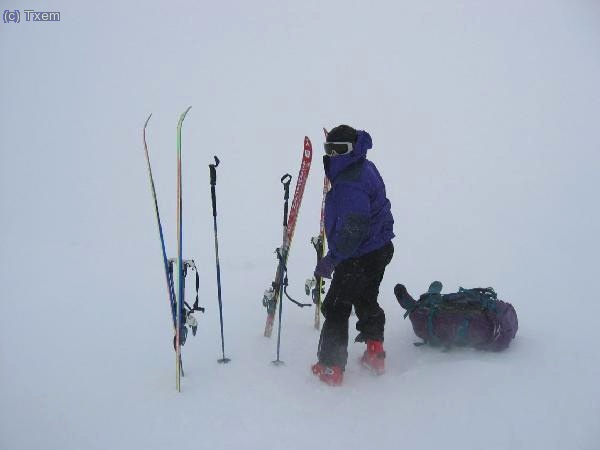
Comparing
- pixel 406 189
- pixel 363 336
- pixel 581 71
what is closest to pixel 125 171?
pixel 406 189

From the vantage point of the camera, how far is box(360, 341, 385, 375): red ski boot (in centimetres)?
347

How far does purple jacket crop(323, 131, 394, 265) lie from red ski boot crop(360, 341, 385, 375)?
684 mm

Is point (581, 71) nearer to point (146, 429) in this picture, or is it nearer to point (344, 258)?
point (344, 258)

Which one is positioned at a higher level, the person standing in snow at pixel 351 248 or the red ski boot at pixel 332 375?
the person standing in snow at pixel 351 248

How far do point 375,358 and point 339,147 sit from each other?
4.90 feet

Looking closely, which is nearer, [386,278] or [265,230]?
[386,278]

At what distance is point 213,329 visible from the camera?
4.33 metres

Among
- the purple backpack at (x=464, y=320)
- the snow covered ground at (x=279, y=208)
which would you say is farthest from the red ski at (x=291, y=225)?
the purple backpack at (x=464, y=320)

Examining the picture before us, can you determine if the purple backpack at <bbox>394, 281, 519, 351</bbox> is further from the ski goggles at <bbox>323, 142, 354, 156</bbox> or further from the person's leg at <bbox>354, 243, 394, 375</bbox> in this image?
the ski goggles at <bbox>323, 142, 354, 156</bbox>

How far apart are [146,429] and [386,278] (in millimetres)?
3459

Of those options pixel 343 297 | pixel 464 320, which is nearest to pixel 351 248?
pixel 343 297

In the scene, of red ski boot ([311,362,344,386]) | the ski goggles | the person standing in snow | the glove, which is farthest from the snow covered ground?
the ski goggles

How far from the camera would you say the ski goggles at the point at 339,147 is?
125 inches

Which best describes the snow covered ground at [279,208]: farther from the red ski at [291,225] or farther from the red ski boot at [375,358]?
the red ski at [291,225]
